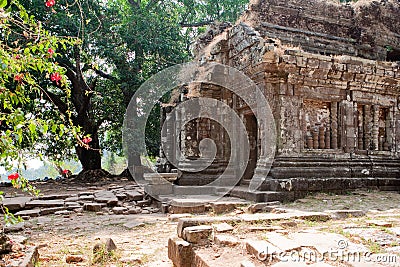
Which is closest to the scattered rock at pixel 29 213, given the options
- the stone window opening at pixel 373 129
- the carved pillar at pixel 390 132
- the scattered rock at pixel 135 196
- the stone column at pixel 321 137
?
the scattered rock at pixel 135 196

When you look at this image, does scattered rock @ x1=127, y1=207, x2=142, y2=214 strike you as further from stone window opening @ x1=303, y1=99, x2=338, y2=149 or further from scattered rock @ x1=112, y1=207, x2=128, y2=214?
stone window opening @ x1=303, y1=99, x2=338, y2=149

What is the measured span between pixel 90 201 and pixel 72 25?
945 centimetres

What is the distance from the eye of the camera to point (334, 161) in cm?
926

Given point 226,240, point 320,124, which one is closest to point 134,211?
point 226,240

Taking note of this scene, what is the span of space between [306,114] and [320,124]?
548 millimetres

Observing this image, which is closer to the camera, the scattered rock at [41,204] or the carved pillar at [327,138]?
the scattered rock at [41,204]

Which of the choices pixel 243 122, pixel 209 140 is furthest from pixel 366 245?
pixel 209 140

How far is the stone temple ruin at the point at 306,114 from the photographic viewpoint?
8.74 meters

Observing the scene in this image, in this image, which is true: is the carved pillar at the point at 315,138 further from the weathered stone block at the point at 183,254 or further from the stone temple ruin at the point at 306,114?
the weathered stone block at the point at 183,254

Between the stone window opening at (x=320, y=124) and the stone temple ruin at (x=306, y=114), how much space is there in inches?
1.0

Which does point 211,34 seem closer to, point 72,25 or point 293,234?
point 72,25

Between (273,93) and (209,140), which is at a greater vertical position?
(273,93)

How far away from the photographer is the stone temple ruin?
8.74 meters

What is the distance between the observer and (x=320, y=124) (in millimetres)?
9516
